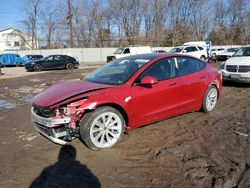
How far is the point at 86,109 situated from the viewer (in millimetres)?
4477

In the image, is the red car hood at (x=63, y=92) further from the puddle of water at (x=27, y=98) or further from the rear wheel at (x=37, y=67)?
the rear wheel at (x=37, y=67)

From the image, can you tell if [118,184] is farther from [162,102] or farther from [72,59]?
[72,59]

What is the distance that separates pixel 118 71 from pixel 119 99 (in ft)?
3.31

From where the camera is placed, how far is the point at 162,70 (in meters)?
5.64

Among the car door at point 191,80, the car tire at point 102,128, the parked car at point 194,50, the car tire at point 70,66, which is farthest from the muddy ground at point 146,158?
the car tire at point 70,66

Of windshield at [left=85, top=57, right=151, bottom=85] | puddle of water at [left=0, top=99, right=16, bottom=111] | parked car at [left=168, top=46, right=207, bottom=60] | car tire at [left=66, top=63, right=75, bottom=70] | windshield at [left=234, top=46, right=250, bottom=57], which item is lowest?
puddle of water at [left=0, top=99, right=16, bottom=111]

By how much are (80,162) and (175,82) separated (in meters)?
2.53

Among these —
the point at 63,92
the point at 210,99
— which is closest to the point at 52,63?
the point at 210,99

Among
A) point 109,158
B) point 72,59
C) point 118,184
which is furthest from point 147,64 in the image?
point 72,59

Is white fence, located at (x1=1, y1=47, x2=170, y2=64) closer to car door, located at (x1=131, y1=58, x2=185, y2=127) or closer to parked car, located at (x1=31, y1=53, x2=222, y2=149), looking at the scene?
parked car, located at (x1=31, y1=53, x2=222, y2=149)

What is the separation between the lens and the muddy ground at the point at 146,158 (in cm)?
366

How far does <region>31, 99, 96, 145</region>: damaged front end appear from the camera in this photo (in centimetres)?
439

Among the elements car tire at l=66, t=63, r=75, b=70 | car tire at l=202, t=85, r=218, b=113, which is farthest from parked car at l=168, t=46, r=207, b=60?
car tire at l=202, t=85, r=218, b=113

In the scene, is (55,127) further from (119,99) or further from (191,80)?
(191,80)
